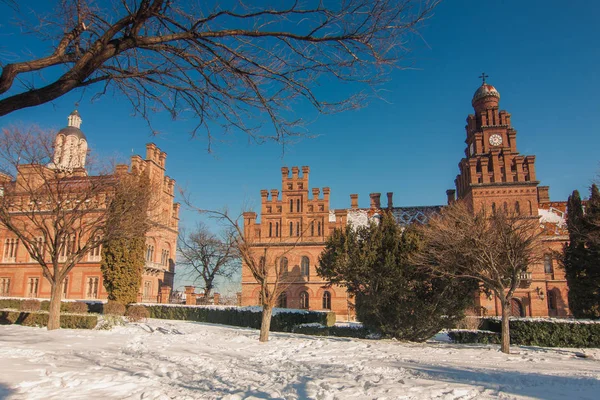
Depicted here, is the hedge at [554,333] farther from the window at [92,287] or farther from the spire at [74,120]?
the spire at [74,120]

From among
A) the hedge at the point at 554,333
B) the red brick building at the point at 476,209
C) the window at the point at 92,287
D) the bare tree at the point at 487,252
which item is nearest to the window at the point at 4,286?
the window at the point at 92,287

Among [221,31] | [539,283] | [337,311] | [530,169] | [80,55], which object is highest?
[530,169]

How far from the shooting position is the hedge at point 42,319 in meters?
18.5

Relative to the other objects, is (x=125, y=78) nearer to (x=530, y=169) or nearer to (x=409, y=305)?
(x=409, y=305)

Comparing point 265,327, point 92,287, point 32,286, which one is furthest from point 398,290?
point 32,286

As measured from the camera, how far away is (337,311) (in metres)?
37.2

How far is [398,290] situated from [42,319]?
15.6 metres

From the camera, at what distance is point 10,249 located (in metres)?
39.9

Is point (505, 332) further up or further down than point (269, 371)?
further up

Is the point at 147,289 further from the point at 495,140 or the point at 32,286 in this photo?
the point at 495,140

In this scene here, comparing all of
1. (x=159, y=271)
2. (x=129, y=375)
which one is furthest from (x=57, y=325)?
(x=159, y=271)

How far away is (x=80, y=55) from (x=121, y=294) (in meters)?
27.0

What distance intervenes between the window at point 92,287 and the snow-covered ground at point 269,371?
2390 cm

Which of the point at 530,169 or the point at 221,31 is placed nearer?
the point at 221,31
